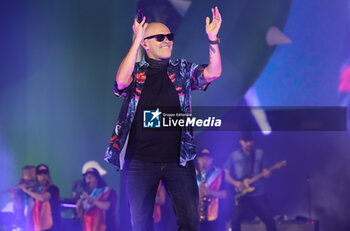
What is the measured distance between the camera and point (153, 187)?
300cm

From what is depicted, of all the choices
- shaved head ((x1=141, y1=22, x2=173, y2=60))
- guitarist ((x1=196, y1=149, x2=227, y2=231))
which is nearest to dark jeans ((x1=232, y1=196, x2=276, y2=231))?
guitarist ((x1=196, y1=149, x2=227, y2=231))

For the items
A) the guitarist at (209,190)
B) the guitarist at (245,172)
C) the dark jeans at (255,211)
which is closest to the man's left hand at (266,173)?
the guitarist at (245,172)

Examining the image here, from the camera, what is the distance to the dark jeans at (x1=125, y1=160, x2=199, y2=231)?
2.92 metres

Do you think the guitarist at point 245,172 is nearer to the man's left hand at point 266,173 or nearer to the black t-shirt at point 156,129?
the man's left hand at point 266,173

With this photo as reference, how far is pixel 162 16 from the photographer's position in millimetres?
6219

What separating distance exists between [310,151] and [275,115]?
103 centimetres

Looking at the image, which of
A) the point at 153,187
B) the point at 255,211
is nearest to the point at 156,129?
the point at 153,187

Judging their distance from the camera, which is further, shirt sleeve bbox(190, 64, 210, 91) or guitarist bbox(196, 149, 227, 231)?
guitarist bbox(196, 149, 227, 231)

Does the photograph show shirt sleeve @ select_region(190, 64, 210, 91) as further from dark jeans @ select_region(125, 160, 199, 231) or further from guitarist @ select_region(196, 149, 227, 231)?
guitarist @ select_region(196, 149, 227, 231)

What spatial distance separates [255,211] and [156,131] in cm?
369

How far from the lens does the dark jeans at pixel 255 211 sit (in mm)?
6099

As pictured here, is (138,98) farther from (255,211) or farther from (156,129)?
(255,211)

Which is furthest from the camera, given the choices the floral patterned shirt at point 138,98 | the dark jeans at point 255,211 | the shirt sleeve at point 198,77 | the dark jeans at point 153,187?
the dark jeans at point 255,211

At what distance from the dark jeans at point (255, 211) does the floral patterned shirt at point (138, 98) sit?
3431 millimetres
